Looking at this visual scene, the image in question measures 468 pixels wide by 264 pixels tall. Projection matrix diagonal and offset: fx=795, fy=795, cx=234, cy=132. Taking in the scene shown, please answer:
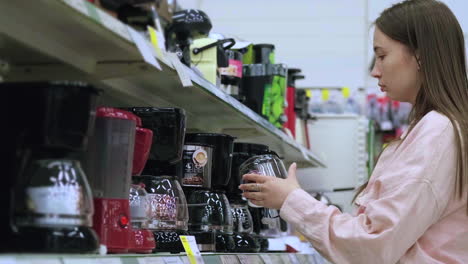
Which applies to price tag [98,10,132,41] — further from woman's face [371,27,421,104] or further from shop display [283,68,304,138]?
shop display [283,68,304,138]

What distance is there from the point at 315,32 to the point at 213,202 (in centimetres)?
383

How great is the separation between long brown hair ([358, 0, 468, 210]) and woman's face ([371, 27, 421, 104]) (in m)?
0.01

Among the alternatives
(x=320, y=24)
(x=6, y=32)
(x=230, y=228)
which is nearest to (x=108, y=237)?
(x=6, y=32)

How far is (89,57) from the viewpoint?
1.53 metres

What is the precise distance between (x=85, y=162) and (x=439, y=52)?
81 centimetres

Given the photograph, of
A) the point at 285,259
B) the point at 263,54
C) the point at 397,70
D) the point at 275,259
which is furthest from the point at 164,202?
the point at 263,54

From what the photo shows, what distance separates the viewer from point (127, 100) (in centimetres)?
199

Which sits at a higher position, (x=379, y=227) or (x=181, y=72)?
(x=181, y=72)

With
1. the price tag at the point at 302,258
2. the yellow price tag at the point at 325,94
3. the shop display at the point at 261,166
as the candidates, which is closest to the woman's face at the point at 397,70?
the shop display at the point at 261,166

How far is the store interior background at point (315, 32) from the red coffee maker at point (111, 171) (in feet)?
13.8

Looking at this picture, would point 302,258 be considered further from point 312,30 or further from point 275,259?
point 312,30

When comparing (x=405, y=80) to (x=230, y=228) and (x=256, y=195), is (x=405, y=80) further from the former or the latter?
(x=230, y=228)

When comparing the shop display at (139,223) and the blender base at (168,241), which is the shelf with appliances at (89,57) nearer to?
the shop display at (139,223)

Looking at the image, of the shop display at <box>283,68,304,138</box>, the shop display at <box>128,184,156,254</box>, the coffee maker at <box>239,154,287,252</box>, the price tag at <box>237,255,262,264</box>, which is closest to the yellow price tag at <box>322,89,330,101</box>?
the shop display at <box>283,68,304,138</box>
